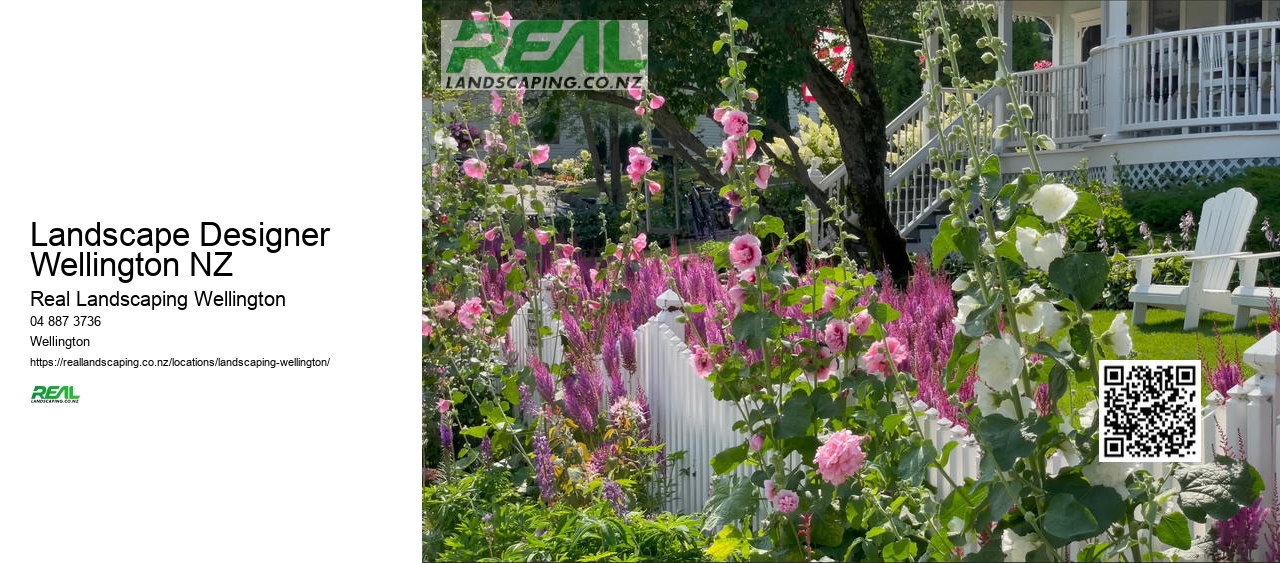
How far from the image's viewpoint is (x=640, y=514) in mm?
2414

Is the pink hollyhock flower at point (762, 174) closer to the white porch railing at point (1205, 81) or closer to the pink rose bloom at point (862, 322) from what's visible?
the pink rose bloom at point (862, 322)

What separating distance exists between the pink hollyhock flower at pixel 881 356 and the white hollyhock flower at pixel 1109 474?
41 cm

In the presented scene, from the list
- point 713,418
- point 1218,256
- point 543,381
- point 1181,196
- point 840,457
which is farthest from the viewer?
point 1181,196

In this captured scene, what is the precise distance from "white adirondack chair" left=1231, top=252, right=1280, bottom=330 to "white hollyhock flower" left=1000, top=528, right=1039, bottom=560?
2129mm

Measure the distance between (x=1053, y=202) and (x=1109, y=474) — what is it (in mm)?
373

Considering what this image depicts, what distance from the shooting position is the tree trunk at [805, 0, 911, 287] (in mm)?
4551

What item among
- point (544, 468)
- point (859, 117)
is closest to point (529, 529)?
point (544, 468)

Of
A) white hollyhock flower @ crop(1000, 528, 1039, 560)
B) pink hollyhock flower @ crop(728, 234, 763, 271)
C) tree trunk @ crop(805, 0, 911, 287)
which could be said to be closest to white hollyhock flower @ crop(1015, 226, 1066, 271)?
white hollyhock flower @ crop(1000, 528, 1039, 560)

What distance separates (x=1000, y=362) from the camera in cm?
138

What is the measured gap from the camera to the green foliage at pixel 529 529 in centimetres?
225

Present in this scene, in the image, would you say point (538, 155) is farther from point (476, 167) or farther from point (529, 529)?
point (529, 529)

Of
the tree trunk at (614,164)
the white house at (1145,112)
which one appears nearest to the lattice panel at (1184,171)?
the white house at (1145,112)

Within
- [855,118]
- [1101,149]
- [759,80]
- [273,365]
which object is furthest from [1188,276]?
[273,365]

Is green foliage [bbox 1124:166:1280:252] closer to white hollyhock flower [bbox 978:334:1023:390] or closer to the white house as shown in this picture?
the white house
